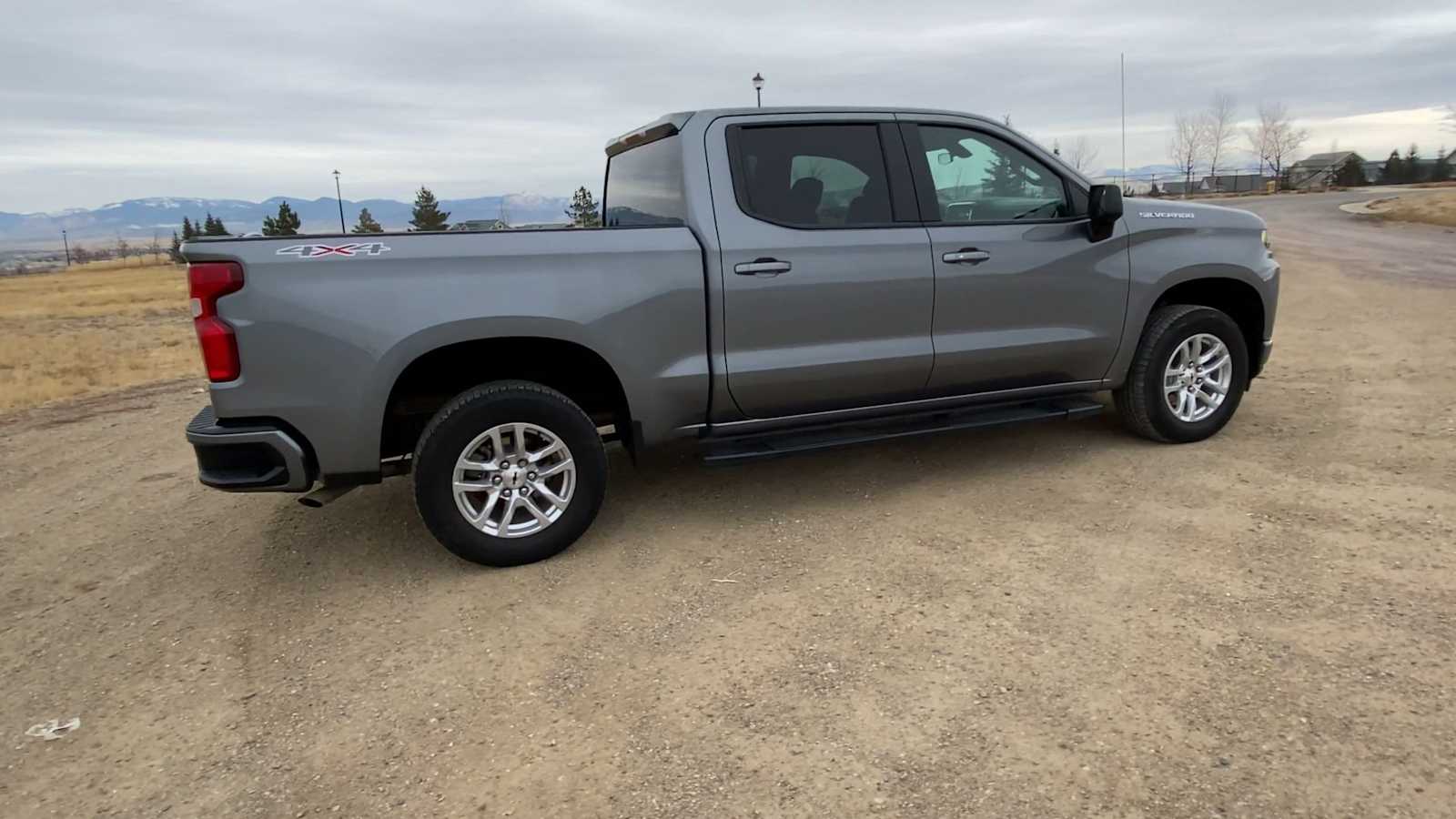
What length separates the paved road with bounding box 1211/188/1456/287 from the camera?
541 inches

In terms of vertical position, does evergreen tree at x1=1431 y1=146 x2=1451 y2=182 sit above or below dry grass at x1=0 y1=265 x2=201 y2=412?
above

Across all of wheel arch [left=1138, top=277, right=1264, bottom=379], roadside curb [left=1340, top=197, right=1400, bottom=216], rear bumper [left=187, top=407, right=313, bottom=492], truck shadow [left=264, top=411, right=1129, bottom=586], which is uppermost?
roadside curb [left=1340, top=197, right=1400, bottom=216]

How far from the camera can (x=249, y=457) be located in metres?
3.70

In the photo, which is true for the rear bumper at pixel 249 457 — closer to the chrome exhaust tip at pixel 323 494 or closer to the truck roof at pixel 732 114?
the chrome exhaust tip at pixel 323 494

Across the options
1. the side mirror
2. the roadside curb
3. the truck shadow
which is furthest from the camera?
the roadside curb

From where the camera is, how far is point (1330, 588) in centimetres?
341

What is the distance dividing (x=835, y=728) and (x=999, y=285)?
273cm

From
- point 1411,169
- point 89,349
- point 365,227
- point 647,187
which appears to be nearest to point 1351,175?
point 1411,169

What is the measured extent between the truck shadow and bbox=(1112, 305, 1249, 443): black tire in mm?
217

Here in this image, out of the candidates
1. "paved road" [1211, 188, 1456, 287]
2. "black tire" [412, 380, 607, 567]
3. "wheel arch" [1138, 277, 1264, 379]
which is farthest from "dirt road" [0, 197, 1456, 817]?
"paved road" [1211, 188, 1456, 287]

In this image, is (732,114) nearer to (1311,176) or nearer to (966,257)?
(966,257)

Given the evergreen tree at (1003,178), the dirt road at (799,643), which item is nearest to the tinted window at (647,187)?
the dirt road at (799,643)

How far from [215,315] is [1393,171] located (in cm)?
6832

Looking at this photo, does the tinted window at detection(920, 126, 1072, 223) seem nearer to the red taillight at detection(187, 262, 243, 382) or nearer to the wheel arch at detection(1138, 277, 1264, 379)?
→ the wheel arch at detection(1138, 277, 1264, 379)
